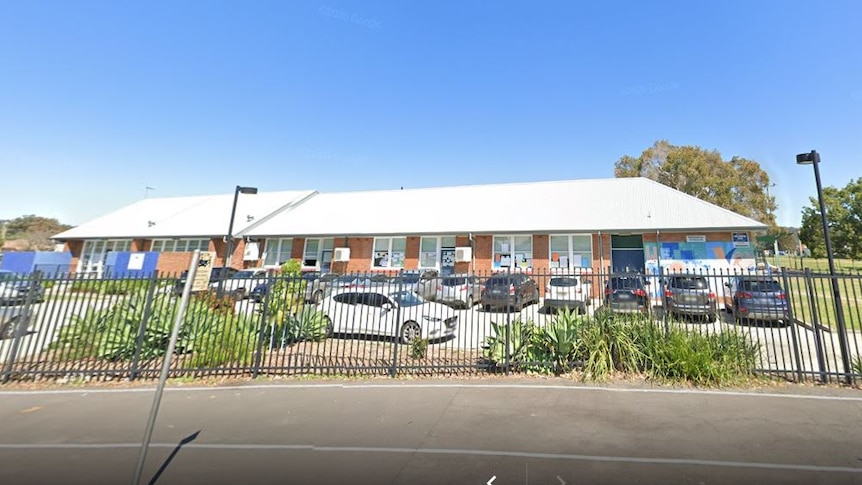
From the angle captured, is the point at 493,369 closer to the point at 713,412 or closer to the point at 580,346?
the point at 580,346

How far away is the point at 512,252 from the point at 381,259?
334 inches

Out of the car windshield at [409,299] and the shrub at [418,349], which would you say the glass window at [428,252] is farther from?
the shrub at [418,349]

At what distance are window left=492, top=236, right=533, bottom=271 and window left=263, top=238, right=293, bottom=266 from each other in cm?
1453

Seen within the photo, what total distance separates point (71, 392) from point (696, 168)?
40991mm

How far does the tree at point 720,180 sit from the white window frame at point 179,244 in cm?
4098

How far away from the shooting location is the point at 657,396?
602 cm

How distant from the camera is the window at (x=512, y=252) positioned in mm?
20641

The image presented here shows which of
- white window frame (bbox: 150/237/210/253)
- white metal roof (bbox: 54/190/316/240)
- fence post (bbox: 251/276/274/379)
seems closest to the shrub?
fence post (bbox: 251/276/274/379)

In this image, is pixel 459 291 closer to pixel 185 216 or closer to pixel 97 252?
pixel 185 216

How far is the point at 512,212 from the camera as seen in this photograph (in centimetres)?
2272

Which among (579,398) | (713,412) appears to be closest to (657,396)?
(713,412)

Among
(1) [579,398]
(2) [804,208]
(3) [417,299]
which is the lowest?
(1) [579,398]

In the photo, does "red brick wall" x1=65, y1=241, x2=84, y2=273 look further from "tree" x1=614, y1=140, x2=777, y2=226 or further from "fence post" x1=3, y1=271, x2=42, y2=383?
"tree" x1=614, y1=140, x2=777, y2=226

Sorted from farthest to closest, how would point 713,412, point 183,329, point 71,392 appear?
point 183,329 < point 71,392 < point 713,412
